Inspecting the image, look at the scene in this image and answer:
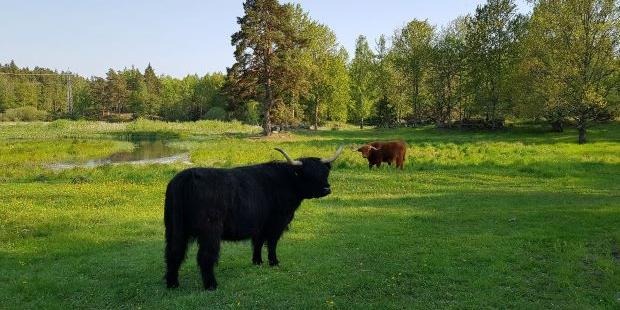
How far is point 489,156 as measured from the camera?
3062 centimetres

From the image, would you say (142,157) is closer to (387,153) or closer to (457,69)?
(387,153)

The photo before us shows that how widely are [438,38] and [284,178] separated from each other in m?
64.4

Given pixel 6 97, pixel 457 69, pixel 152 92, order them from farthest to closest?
pixel 152 92 < pixel 6 97 < pixel 457 69

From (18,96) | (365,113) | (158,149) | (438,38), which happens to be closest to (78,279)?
(158,149)

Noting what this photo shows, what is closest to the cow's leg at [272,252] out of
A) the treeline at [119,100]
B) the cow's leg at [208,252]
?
the cow's leg at [208,252]

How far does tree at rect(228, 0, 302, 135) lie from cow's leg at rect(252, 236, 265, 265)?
4461 cm

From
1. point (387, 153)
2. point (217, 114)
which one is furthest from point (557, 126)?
point (217, 114)

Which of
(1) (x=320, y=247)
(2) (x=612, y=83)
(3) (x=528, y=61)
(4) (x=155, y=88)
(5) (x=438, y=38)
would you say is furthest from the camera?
(4) (x=155, y=88)

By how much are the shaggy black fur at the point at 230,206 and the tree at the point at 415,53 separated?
60.3 metres

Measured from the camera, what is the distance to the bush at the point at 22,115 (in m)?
109

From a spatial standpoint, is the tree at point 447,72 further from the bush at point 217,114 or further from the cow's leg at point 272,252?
the cow's leg at point 272,252

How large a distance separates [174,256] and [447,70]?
62.4 meters

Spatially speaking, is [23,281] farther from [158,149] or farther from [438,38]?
[438,38]

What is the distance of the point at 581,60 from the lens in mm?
42656
